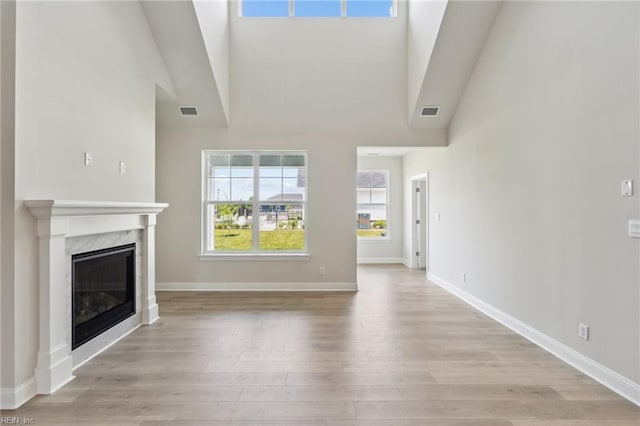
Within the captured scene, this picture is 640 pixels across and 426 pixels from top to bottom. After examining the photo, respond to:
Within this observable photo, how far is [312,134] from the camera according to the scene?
216 inches

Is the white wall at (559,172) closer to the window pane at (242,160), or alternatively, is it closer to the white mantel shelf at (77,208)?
the window pane at (242,160)

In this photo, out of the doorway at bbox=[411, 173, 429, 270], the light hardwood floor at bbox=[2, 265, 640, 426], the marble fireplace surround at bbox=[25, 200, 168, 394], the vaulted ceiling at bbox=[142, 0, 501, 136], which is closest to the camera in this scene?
the light hardwood floor at bbox=[2, 265, 640, 426]

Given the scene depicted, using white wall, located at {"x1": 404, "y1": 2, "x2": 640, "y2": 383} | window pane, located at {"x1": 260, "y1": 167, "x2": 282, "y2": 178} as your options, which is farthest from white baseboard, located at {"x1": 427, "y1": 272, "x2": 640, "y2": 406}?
window pane, located at {"x1": 260, "y1": 167, "x2": 282, "y2": 178}

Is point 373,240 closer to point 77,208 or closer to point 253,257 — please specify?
point 253,257

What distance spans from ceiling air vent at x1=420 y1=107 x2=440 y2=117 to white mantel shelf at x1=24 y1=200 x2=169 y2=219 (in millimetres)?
3899

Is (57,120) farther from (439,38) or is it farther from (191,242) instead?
(439,38)

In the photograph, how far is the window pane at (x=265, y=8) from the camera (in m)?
5.16

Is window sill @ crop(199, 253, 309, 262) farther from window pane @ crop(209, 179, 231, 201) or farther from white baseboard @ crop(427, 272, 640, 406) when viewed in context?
white baseboard @ crop(427, 272, 640, 406)

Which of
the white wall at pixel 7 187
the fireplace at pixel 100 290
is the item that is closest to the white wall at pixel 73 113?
the white wall at pixel 7 187

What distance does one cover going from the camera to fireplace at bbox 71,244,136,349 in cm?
294

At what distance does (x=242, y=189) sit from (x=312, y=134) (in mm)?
1399

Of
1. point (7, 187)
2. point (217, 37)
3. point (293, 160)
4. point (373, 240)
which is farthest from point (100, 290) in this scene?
point (373, 240)

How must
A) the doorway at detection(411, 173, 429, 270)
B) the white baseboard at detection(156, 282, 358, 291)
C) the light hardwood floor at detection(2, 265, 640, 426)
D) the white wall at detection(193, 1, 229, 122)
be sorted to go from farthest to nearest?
the doorway at detection(411, 173, 429, 270) < the white baseboard at detection(156, 282, 358, 291) < the white wall at detection(193, 1, 229, 122) < the light hardwood floor at detection(2, 265, 640, 426)

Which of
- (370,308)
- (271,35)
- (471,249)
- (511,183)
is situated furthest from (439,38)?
(370,308)
